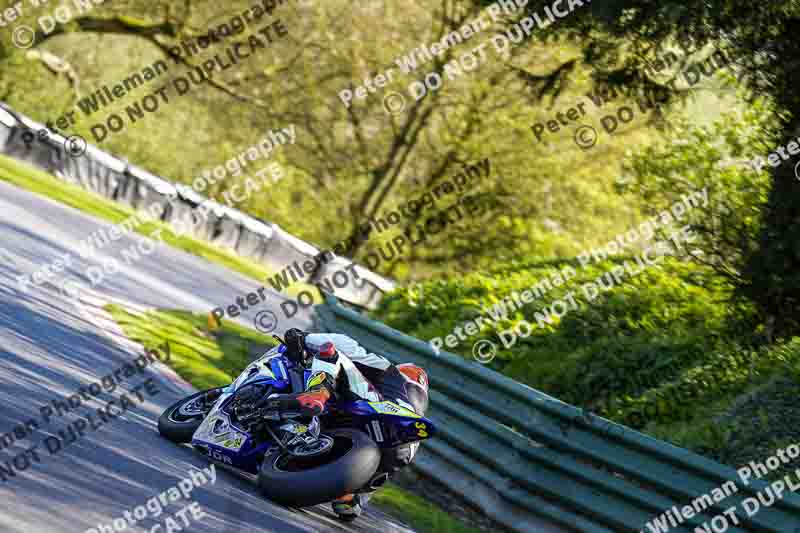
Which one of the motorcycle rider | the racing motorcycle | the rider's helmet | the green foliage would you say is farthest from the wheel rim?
the green foliage

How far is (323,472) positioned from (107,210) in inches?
834

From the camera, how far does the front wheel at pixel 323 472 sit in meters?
7.16

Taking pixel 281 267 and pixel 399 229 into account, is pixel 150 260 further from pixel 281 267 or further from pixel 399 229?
pixel 399 229

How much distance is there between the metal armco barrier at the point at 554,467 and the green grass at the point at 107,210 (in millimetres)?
14260

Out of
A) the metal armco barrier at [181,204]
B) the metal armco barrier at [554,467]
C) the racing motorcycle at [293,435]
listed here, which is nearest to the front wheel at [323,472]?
the racing motorcycle at [293,435]

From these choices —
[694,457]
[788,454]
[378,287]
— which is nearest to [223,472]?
[694,457]

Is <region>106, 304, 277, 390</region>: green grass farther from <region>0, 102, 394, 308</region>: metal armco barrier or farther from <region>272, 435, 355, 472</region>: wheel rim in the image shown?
<region>0, 102, 394, 308</region>: metal armco barrier

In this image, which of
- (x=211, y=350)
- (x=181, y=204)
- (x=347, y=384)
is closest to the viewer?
(x=347, y=384)

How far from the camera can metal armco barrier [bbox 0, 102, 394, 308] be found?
2958cm

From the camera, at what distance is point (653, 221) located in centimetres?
1427

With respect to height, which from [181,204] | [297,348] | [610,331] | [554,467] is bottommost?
[554,467]

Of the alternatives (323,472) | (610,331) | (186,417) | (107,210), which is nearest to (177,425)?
(186,417)

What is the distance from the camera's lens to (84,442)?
7188mm

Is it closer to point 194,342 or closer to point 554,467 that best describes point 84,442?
point 554,467
